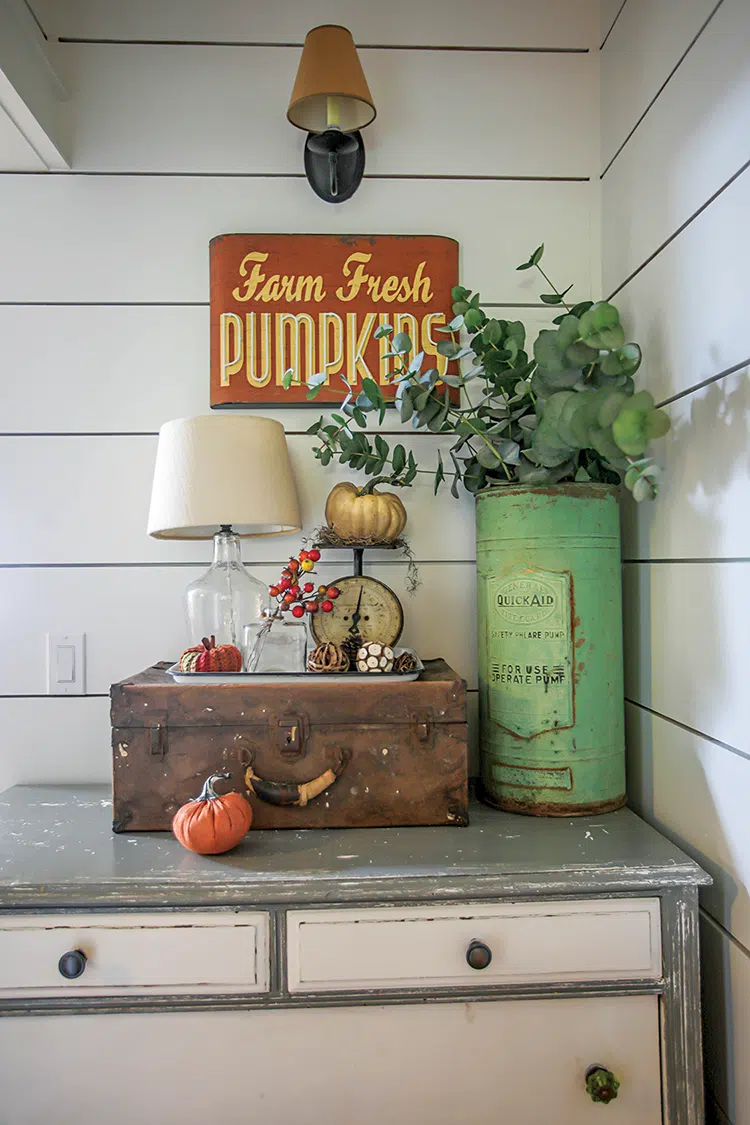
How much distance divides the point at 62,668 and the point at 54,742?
151 mm

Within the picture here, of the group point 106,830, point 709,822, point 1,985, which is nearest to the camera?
point 1,985

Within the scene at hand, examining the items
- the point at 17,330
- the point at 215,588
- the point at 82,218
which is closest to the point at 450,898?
the point at 215,588

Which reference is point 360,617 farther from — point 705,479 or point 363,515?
point 705,479

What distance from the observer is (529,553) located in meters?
1.33

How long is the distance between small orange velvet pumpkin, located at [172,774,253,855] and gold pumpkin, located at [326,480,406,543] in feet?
1.68

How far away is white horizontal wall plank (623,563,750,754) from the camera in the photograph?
3.58 feet

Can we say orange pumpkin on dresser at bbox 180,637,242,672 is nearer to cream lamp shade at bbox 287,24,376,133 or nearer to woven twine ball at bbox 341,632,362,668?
woven twine ball at bbox 341,632,362,668

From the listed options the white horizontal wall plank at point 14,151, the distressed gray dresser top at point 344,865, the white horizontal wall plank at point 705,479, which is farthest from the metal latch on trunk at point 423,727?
the white horizontal wall plank at point 14,151

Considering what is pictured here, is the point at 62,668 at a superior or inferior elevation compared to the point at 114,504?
inferior

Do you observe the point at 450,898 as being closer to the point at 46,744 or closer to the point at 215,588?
the point at 215,588

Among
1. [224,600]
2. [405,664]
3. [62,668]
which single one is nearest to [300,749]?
[405,664]

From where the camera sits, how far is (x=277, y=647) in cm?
136

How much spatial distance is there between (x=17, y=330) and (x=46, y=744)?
85 centimetres

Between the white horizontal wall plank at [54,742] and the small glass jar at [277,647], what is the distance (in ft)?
1.40
